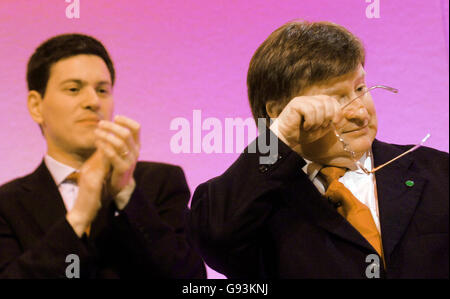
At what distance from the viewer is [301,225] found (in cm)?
150

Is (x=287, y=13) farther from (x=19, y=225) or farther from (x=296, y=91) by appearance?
(x=19, y=225)

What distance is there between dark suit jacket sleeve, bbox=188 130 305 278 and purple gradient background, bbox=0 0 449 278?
7.0 inches

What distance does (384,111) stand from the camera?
67.7 inches

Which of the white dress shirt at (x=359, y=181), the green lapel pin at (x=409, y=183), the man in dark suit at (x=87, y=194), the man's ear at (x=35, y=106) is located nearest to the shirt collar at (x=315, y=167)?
the white dress shirt at (x=359, y=181)

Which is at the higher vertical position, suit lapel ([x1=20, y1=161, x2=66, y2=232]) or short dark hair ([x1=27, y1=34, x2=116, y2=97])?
short dark hair ([x1=27, y1=34, x2=116, y2=97])

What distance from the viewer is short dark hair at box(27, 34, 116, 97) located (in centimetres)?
154

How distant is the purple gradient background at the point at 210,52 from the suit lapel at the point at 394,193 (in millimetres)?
155

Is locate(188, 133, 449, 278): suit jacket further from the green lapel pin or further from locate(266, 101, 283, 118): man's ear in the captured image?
locate(266, 101, 283, 118): man's ear

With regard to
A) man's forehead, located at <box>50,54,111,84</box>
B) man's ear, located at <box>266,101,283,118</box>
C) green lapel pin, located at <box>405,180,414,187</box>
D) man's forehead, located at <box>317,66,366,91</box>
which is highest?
man's forehead, located at <box>50,54,111,84</box>

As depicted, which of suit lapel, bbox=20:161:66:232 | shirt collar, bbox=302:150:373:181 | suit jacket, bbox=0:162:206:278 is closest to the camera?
suit jacket, bbox=0:162:206:278

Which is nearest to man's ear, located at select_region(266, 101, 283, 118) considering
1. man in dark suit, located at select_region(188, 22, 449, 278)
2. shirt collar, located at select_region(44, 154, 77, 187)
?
man in dark suit, located at select_region(188, 22, 449, 278)

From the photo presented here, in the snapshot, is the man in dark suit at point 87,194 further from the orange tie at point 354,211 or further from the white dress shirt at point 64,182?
the orange tie at point 354,211

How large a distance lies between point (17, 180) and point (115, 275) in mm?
369

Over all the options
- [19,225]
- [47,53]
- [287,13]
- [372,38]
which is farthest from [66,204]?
[372,38]
